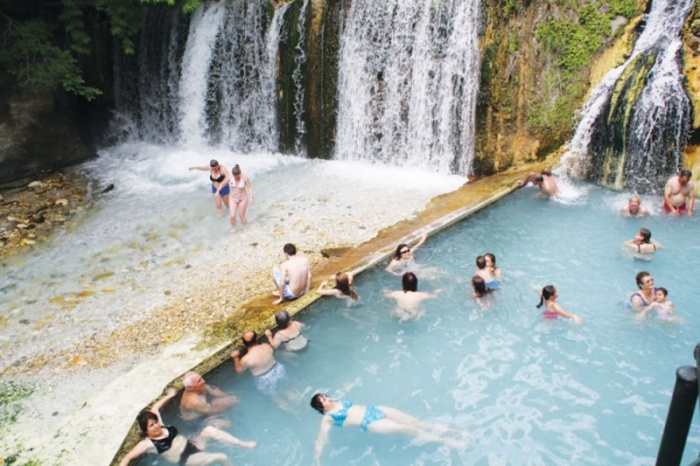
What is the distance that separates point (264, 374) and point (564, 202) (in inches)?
281

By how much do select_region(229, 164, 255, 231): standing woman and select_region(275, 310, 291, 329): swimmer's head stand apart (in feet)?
12.4

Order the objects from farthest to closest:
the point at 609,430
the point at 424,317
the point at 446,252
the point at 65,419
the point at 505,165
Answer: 1. the point at 505,165
2. the point at 446,252
3. the point at 424,317
4. the point at 65,419
5. the point at 609,430

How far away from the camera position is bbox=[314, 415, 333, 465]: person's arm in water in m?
5.58

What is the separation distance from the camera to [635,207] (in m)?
9.58

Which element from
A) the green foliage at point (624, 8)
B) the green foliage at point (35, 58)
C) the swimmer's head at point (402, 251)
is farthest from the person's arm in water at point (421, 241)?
the green foliage at point (35, 58)

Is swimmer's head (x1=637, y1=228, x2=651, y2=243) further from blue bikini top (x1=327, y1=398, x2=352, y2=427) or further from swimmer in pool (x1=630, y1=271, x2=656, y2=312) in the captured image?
blue bikini top (x1=327, y1=398, x2=352, y2=427)

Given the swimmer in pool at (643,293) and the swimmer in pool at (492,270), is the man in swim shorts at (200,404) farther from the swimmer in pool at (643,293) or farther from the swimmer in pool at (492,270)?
the swimmer in pool at (643,293)

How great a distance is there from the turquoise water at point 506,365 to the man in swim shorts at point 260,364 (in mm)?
131

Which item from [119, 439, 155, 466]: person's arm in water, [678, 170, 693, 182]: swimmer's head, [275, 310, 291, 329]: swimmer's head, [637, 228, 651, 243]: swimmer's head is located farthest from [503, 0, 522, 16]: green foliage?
[119, 439, 155, 466]: person's arm in water

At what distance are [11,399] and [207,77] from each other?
10932mm

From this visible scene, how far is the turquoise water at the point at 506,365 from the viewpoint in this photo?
555 centimetres

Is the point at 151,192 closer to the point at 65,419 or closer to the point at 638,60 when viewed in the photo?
the point at 65,419

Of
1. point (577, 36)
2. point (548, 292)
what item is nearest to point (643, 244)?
point (548, 292)

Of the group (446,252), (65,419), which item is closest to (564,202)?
(446,252)
